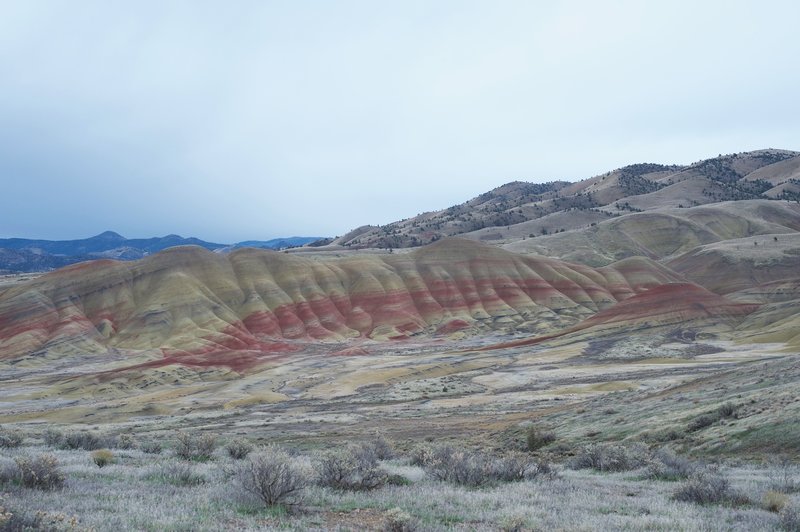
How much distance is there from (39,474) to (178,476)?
271cm

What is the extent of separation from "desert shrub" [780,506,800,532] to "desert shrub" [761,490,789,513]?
92 cm

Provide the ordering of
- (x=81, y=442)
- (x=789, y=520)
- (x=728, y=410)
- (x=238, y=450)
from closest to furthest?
(x=789, y=520) → (x=238, y=450) → (x=81, y=442) → (x=728, y=410)

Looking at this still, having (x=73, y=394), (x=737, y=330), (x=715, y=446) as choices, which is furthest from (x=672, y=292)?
(x=73, y=394)

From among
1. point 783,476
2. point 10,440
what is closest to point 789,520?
point 783,476

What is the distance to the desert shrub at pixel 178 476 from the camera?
38.2 feet

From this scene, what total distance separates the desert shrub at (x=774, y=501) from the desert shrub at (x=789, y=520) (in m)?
0.92

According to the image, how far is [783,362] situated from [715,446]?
16657 mm

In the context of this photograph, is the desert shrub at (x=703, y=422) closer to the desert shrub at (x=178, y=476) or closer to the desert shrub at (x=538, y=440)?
the desert shrub at (x=538, y=440)

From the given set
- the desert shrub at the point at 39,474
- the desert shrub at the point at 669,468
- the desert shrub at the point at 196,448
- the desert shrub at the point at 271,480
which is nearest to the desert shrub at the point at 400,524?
the desert shrub at the point at 271,480

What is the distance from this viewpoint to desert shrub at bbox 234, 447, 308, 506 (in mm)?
9445

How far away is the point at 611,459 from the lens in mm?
15773

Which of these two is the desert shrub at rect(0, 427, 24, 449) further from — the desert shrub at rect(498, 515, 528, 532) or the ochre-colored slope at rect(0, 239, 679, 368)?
the ochre-colored slope at rect(0, 239, 679, 368)

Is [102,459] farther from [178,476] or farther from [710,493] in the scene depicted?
[710,493]

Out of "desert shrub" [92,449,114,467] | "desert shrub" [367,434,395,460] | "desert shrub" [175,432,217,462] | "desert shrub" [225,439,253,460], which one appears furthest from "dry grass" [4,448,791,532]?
"desert shrub" [367,434,395,460]
